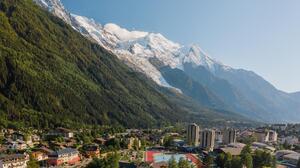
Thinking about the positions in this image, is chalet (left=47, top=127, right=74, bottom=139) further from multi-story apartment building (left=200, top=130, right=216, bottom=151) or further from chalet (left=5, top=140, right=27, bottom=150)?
multi-story apartment building (left=200, top=130, right=216, bottom=151)

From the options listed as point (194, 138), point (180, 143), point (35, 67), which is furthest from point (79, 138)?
point (35, 67)

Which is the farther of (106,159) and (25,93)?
(25,93)

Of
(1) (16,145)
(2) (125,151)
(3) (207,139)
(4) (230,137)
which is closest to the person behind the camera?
(1) (16,145)

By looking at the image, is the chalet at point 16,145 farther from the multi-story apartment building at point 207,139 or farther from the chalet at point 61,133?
the multi-story apartment building at point 207,139

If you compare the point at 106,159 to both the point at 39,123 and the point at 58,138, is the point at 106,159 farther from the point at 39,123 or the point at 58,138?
the point at 39,123

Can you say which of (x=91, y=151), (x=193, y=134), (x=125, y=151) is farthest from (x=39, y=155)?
(x=193, y=134)

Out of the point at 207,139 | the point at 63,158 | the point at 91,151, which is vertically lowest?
the point at 63,158

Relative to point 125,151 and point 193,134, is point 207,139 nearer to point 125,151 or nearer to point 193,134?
point 193,134
